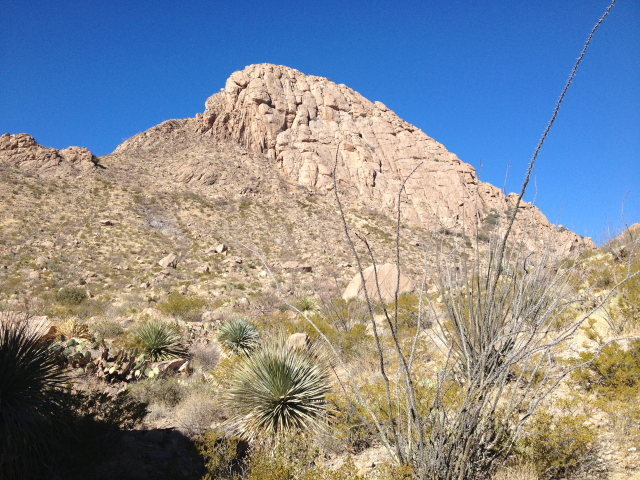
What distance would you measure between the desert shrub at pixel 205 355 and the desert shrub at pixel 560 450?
8059 mm

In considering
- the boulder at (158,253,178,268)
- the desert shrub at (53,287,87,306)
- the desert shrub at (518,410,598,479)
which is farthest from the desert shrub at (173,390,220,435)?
the boulder at (158,253,178,268)

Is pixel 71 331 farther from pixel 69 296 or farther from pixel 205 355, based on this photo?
pixel 69 296

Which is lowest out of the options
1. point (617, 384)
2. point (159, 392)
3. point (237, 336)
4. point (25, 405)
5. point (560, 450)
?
point (25, 405)

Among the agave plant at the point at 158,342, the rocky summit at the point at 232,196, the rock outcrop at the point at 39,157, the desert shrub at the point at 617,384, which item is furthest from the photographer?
the rock outcrop at the point at 39,157

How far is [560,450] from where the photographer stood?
401 cm

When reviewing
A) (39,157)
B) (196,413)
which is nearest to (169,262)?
(196,413)

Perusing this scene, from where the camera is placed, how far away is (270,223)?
3906 centimetres

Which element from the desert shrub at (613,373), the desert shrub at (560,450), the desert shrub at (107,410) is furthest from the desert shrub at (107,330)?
the desert shrub at (613,373)

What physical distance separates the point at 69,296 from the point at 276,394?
18520 mm

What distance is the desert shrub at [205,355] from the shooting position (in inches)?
408

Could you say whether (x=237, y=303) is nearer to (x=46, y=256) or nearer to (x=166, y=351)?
(x=166, y=351)

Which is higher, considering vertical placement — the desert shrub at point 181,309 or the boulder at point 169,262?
the boulder at point 169,262

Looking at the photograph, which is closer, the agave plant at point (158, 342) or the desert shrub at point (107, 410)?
the desert shrub at point (107, 410)

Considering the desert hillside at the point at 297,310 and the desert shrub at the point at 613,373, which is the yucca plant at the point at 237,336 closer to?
the desert hillside at the point at 297,310
